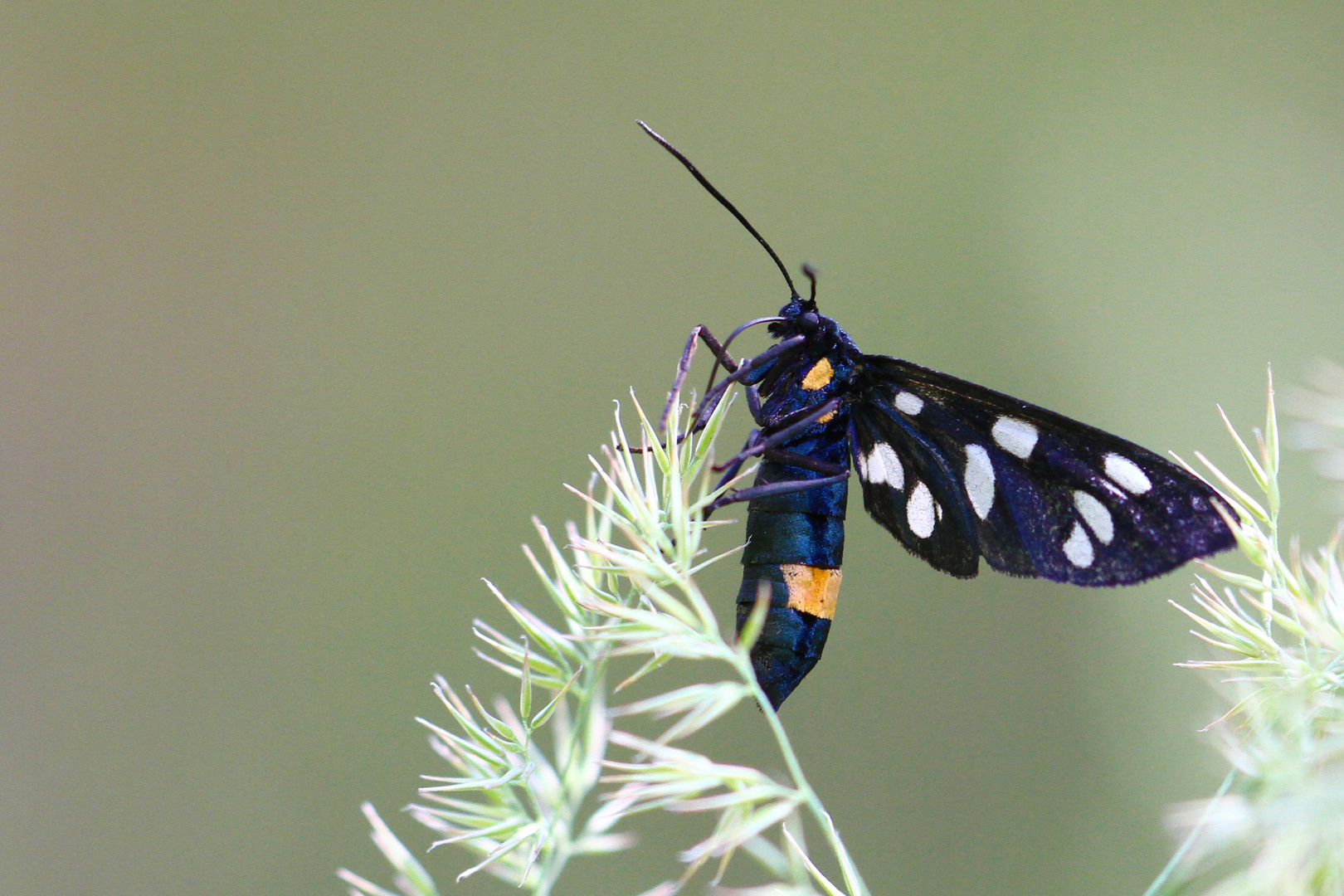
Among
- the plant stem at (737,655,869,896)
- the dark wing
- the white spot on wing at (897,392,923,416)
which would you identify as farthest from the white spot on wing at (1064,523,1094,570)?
the plant stem at (737,655,869,896)

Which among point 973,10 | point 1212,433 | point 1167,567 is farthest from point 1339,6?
point 1167,567

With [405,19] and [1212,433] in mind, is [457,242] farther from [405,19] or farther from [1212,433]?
[1212,433]

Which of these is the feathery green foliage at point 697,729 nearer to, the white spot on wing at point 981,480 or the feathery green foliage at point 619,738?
the feathery green foliage at point 619,738

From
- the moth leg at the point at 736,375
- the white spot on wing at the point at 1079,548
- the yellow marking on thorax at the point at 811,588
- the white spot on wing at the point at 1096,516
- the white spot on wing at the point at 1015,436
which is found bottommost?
the yellow marking on thorax at the point at 811,588

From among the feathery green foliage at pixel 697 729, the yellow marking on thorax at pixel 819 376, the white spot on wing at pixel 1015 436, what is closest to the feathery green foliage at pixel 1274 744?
the feathery green foliage at pixel 697 729

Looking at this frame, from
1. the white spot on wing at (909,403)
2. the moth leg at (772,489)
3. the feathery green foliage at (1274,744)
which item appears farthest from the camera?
the white spot on wing at (909,403)

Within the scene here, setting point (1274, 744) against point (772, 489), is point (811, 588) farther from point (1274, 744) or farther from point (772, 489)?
point (1274, 744)
